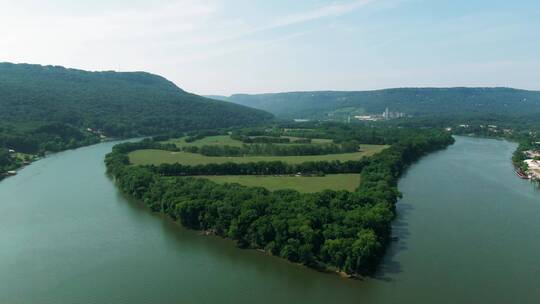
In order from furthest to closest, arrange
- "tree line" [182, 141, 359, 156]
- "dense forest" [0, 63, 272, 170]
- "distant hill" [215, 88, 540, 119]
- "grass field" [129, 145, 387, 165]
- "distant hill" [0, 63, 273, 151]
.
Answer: "distant hill" [215, 88, 540, 119]
"distant hill" [0, 63, 273, 151]
"dense forest" [0, 63, 272, 170]
"tree line" [182, 141, 359, 156]
"grass field" [129, 145, 387, 165]

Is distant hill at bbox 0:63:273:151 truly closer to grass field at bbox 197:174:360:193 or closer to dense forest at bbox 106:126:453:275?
grass field at bbox 197:174:360:193

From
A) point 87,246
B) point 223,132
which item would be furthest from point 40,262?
point 223,132

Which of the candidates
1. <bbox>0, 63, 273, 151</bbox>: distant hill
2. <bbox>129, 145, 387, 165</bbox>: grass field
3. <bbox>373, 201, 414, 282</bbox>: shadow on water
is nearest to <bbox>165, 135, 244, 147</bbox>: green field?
<bbox>129, 145, 387, 165</bbox>: grass field

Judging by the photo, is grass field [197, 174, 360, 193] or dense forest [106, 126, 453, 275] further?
grass field [197, 174, 360, 193]

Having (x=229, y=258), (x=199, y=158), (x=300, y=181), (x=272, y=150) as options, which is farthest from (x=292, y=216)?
(x=272, y=150)

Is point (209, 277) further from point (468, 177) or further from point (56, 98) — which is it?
point (56, 98)

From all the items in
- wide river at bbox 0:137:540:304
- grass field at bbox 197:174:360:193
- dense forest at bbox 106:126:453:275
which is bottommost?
wide river at bbox 0:137:540:304

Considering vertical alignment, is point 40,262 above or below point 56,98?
below
